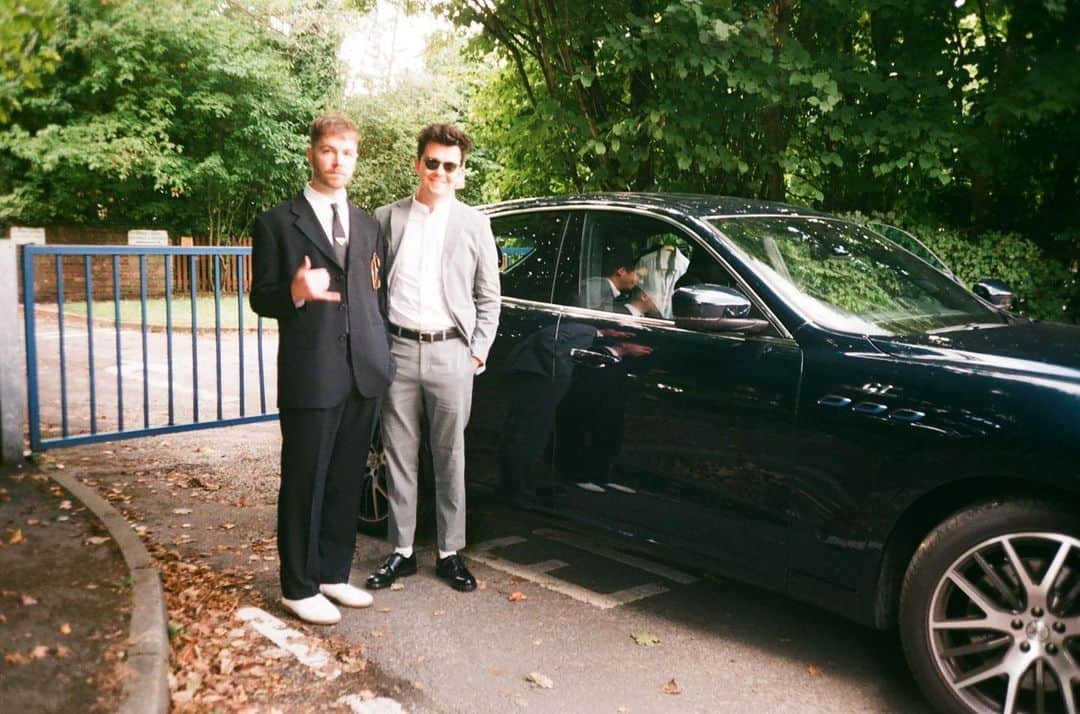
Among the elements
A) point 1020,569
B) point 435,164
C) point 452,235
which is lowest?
point 1020,569

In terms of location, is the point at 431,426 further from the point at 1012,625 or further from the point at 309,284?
the point at 1012,625

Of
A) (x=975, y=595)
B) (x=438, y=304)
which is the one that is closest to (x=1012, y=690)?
(x=975, y=595)

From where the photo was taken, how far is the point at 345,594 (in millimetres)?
4574

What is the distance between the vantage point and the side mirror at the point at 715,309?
3871 mm

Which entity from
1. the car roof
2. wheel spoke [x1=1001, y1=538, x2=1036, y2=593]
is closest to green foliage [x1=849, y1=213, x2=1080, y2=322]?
the car roof

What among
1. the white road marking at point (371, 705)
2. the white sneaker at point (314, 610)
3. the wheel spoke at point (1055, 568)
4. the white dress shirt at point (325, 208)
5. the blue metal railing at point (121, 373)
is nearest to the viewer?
the wheel spoke at point (1055, 568)

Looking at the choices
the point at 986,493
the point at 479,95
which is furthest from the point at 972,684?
the point at 479,95

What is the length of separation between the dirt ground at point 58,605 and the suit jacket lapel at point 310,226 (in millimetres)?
1716

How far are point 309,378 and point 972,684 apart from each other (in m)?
2.76

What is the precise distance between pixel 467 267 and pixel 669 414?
3.86 feet

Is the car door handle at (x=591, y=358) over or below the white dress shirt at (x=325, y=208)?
below

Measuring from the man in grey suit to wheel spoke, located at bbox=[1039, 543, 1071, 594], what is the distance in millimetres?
2481

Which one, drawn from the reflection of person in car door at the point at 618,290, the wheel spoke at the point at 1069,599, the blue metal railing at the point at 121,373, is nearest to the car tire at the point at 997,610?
the wheel spoke at the point at 1069,599

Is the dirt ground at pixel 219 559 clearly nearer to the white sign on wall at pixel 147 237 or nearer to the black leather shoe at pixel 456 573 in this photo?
the black leather shoe at pixel 456 573
